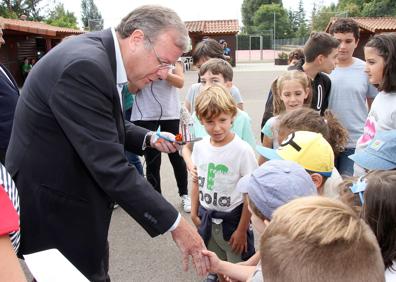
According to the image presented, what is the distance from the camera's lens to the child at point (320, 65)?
342 centimetres

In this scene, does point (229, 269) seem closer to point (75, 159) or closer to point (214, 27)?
point (75, 159)

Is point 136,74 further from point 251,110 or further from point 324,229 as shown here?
point 251,110

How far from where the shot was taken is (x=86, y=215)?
72.9 inches

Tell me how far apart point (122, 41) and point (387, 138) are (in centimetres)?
149

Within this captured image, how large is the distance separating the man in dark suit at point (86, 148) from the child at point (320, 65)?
5.82ft

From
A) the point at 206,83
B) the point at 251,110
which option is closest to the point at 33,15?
the point at 251,110

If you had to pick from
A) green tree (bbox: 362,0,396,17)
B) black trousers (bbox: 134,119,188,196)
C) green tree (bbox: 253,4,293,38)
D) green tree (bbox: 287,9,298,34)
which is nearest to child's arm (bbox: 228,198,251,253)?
black trousers (bbox: 134,119,188,196)

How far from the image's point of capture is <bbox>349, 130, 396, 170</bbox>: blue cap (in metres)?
2.12

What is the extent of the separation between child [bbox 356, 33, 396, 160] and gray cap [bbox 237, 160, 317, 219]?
122 centimetres

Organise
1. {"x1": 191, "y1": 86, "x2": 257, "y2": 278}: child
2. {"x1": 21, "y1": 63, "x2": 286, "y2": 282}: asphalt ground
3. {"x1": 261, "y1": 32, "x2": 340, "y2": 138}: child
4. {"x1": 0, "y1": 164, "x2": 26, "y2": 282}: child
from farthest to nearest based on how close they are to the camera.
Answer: {"x1": 261, "y1": 32, "x2": 340, "y2": 138}: child → {"x1": 21, "y1": 63, "x2": 286, "y2": 282}: asphalt ground → {"x1": 191, "y1": 86, "x2": 257, "y2": 278}: child → {"x1": 0, "y1": 164, "x2": 26, "y2": 282}: child

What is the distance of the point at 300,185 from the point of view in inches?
63.8

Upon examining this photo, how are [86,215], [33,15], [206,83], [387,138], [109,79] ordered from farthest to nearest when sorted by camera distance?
[33,15]
[206,83]
[387,138]
[86,215]
[109,79]

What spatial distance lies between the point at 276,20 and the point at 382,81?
6869 cm

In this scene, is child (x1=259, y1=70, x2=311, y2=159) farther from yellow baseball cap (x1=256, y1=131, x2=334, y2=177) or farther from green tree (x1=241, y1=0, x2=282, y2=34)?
green tree (x1=241, y1=0, x2=282, y2=34)
